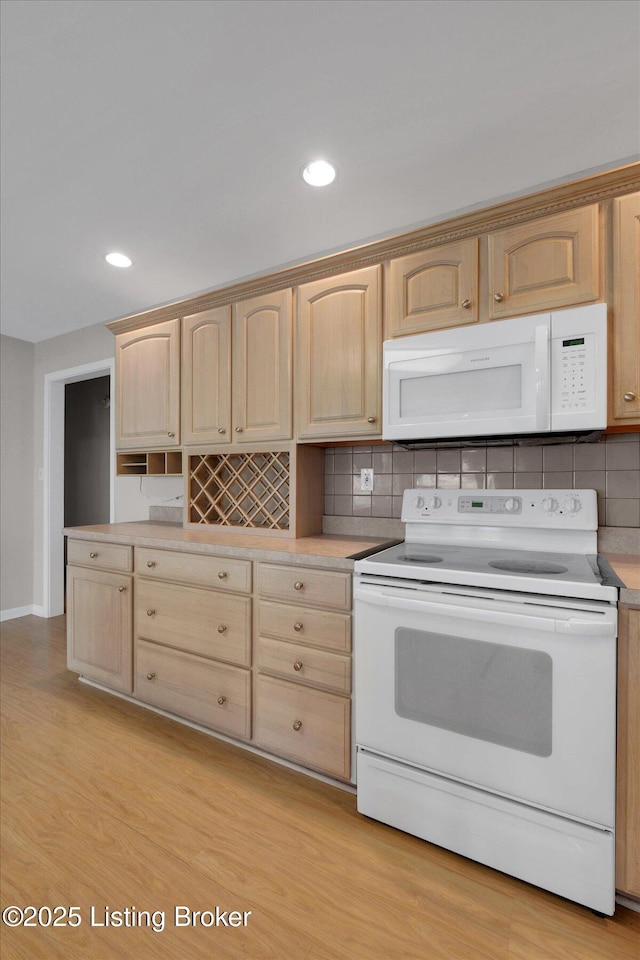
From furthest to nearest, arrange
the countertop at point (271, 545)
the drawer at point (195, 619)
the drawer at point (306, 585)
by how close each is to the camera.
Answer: the drawer at point (195, 619) < the drawer at point (306, 585) < the countertop at point (271, 545)

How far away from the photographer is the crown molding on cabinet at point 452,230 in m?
1.61

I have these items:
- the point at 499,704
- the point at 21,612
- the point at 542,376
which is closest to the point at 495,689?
the point at 499,704

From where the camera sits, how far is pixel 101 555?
8.63 feet

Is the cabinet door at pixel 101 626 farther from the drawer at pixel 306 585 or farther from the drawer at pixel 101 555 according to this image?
the drawer at pixel 306 585

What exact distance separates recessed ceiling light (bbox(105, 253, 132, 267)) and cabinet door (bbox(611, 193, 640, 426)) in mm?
2379

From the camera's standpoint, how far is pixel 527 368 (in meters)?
1.70

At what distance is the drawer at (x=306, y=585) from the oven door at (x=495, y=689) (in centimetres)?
9

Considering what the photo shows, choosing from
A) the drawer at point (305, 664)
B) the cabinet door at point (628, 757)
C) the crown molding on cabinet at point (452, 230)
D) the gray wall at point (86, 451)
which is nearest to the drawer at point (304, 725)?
the drawer at point (305, 664)

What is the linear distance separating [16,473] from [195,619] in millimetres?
2850

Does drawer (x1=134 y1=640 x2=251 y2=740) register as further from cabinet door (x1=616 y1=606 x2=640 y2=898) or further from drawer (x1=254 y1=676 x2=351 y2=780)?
cabinet door (x1=616 y1=606 x2=640 y2=898)

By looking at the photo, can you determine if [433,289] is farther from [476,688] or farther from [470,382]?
[476,688]

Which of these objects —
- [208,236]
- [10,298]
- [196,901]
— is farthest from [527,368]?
[10,298]

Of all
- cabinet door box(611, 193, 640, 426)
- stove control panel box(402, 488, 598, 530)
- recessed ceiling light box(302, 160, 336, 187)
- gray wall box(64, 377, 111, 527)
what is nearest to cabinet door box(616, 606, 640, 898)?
stove control panel box(402, 488, 598, 530)

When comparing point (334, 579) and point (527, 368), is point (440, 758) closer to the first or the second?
point (334, 579)
